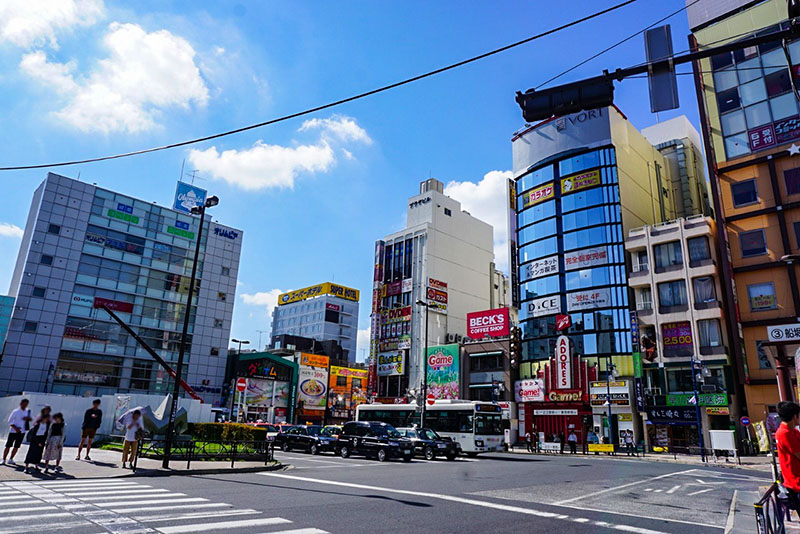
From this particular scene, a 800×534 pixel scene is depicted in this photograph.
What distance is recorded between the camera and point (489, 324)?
2253 inches

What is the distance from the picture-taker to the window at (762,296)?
38531 mm

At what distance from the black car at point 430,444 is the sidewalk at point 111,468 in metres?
9.84

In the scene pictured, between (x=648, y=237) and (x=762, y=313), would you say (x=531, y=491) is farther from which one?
(x=648, y=237)

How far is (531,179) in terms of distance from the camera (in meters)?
57.6

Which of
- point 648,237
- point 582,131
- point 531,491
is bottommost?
point 531,491

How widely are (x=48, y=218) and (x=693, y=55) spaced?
2444 inches

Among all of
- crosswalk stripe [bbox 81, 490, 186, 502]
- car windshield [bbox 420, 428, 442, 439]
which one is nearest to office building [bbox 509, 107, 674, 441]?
car windshield [bbox 420, 428, 442, 439]

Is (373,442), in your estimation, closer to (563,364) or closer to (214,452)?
(214,452)

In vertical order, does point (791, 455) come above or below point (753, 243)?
below

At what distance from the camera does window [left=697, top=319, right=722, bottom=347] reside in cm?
4031

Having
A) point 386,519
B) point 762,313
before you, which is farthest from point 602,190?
point 386,519

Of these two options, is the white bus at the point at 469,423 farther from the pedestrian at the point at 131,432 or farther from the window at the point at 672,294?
the window at the point at 672,294

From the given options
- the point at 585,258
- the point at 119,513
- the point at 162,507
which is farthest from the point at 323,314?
the point at 119,513

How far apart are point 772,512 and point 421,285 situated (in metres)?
62.1
